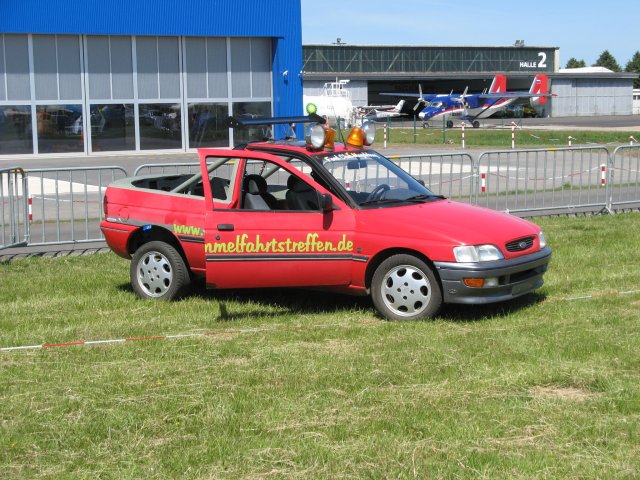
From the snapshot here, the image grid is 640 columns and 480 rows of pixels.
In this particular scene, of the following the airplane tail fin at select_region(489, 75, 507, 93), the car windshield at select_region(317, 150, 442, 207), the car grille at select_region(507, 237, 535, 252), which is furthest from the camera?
the airplane tail fin at select_region(489, 75, 507, 93)

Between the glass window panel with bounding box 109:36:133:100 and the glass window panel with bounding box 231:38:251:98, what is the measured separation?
3.87 meters

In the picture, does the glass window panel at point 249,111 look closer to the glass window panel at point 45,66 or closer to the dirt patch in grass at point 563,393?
the glass window panel at point 45,66

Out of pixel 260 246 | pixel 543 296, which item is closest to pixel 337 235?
pixel 260 246

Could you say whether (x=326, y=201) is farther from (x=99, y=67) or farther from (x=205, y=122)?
(x=205, y=122)

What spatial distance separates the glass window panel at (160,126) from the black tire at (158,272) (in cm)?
2511

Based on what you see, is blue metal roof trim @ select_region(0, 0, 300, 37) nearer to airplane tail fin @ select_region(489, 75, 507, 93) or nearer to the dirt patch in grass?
the dirt patch in grass

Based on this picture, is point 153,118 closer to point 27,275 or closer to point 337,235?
point 27,275

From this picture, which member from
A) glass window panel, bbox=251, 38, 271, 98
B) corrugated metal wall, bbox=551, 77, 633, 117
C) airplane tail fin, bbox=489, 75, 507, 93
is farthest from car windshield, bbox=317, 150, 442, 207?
corrugated metal wall, bbox=551, 77, 633, 117

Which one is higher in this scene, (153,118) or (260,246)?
(153,118)

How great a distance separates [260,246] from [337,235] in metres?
0.72

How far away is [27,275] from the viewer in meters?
Answer: 10.9

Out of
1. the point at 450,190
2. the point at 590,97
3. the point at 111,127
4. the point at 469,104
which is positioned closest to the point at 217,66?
the point at 111,127

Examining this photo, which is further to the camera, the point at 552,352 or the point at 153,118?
the point at 153,118

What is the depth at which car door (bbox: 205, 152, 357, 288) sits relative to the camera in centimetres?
831
